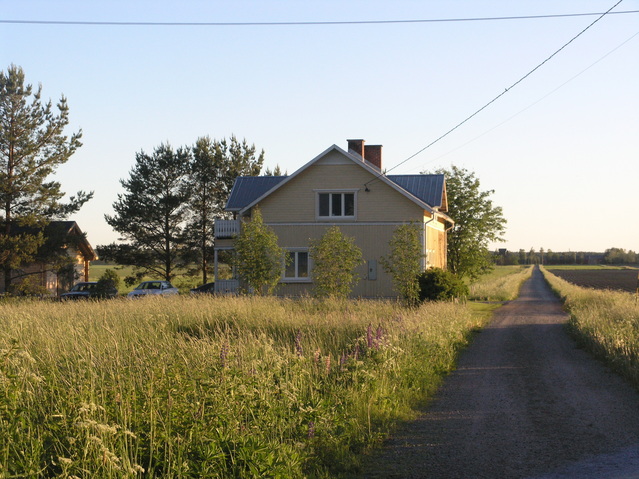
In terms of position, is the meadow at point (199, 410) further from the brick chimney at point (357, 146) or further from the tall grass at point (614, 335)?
the brick chimney at point (357, 146)

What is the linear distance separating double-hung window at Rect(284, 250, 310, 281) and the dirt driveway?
58.9ft

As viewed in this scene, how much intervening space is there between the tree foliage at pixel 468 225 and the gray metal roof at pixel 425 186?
11518 millimetres

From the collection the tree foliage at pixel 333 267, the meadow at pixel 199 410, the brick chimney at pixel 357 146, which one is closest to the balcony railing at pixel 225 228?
the brick chimney at pixel 357 146

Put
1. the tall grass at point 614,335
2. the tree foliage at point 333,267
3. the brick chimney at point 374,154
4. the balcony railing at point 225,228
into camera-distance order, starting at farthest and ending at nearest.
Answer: the brick chimney at point 374,154, the balcony railing at point 225,228, the tree foliage at point 333,267, the tall grass at point 614,335

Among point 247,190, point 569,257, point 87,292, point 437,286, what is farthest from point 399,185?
point 569,257

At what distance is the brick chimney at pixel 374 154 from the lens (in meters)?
37.6

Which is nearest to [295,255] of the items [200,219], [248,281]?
[248,281]

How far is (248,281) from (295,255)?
632 centimetres

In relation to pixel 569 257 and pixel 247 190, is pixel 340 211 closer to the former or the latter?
pixel 247 190

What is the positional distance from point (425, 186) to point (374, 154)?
334cm

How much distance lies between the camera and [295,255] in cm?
3250

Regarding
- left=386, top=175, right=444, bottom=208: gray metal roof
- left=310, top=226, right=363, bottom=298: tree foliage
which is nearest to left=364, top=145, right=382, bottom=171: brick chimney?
left=386, top=175, right=444, bottom=208: gray metal roof

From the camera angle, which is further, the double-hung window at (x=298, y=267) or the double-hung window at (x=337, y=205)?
the double-hung window at (x=337, y=205)

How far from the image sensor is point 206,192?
171ft
